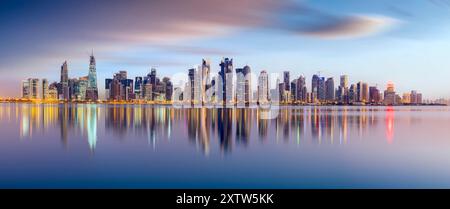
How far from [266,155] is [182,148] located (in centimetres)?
223

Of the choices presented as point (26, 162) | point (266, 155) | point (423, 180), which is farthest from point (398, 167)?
point (26, 162)

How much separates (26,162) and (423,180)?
6.79 metres

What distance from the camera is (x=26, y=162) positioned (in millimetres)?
6676

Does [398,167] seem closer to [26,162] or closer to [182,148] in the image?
[182,148]
